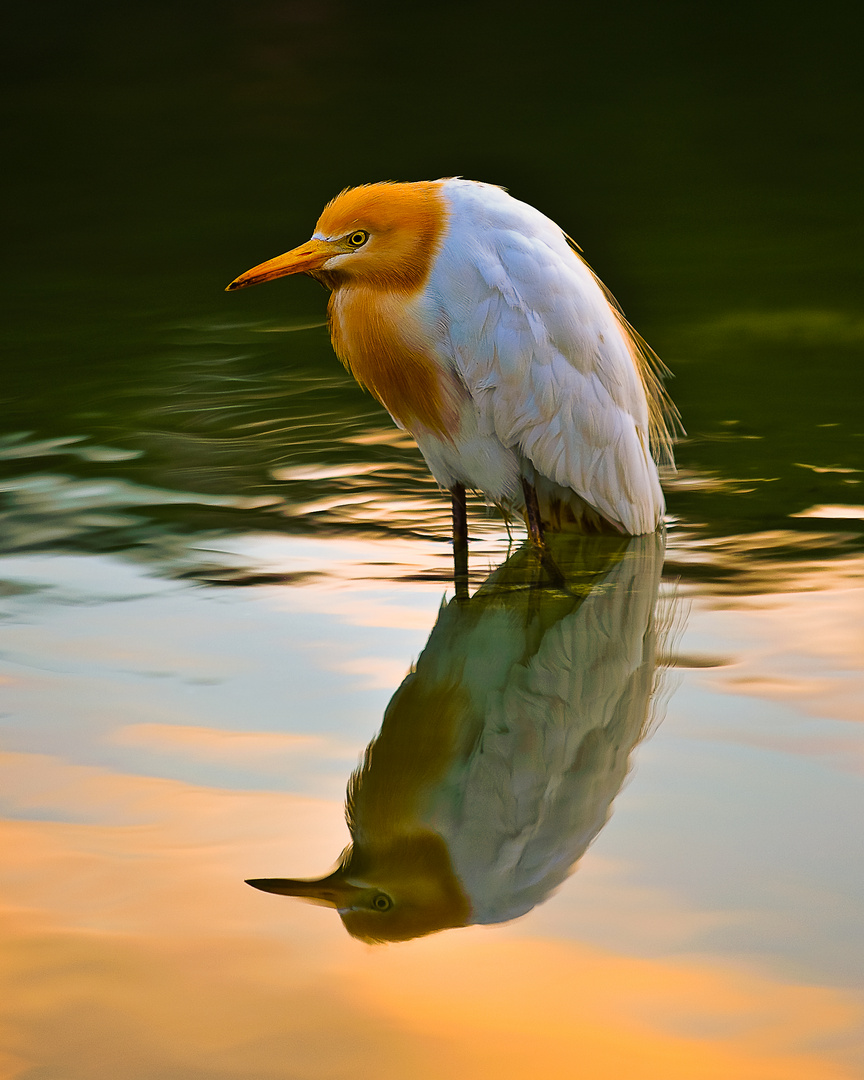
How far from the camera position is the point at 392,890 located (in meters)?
1.58

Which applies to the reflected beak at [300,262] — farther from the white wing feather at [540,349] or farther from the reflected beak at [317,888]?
the reflected beak at [317,888]

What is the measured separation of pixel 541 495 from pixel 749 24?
8.57m

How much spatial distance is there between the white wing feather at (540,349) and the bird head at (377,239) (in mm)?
34

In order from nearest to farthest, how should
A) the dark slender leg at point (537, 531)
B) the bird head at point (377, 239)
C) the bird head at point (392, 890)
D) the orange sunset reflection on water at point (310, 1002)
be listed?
the orange sunset reflection on water at point (310, 1002), the bird head at point (392, 890), the bird head at point (377, 239), the dark slender leg at point (537, 531)

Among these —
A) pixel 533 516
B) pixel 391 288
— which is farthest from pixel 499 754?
pixel 391 288

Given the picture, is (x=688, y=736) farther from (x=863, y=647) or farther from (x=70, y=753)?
(x=70, y=753)

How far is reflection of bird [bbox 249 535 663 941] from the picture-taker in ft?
5.20

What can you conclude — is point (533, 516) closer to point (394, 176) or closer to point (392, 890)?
point (392, 890)

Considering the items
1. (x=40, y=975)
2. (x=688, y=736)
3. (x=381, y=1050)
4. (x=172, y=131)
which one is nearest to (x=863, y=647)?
(x=688, y=736)

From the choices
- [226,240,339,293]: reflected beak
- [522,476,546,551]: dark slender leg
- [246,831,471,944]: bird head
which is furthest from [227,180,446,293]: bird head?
[246,831,471,944]: bird head

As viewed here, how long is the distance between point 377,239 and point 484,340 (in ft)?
0.82

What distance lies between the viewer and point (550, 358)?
2.42 metres

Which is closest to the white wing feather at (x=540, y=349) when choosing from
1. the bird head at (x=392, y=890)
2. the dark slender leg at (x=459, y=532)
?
the dark slender leg at (x=459, y=532)

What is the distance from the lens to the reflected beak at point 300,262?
2.31m
